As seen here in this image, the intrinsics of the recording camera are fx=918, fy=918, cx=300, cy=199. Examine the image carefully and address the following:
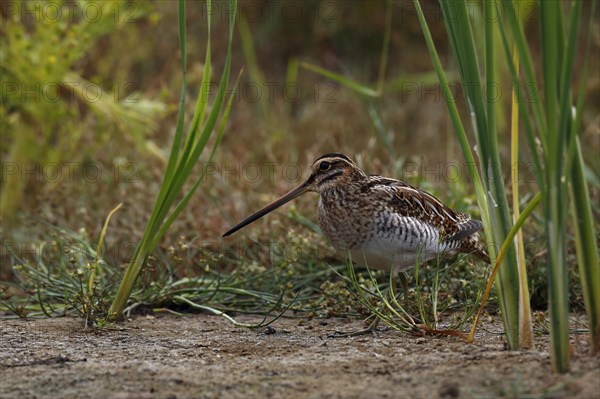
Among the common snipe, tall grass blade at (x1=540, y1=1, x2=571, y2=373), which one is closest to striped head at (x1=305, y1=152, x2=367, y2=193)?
the common snipe

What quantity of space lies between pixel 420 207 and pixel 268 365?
1.39 m

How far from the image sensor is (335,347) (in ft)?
11.7

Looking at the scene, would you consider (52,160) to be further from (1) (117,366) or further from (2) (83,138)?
(1) (117,366)

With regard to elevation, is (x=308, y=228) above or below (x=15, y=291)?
above

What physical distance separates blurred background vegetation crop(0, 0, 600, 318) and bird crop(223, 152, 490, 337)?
27 cm

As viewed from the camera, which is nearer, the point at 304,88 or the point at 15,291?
the point at 15,291

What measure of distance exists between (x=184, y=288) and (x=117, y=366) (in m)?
1.27

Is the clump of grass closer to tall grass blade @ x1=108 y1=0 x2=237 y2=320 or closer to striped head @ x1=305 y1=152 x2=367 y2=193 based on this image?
striped head @ x1=305 y1=152 x2=367 y2=193

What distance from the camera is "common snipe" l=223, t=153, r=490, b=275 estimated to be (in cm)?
411

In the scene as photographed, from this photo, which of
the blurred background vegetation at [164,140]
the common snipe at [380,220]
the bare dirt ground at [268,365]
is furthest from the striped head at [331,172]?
the bare dirt ground at [268,365]

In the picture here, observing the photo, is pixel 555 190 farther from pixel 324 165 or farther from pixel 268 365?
pixel 324 165

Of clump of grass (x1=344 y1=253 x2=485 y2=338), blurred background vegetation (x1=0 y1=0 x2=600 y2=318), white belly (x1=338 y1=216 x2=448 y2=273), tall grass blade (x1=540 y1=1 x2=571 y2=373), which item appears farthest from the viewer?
blurred background vegetation (x1=0 y1=0 x2=600 y2=318)

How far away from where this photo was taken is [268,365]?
3.23 metres

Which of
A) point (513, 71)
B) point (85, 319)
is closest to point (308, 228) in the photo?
point (85, 319)
